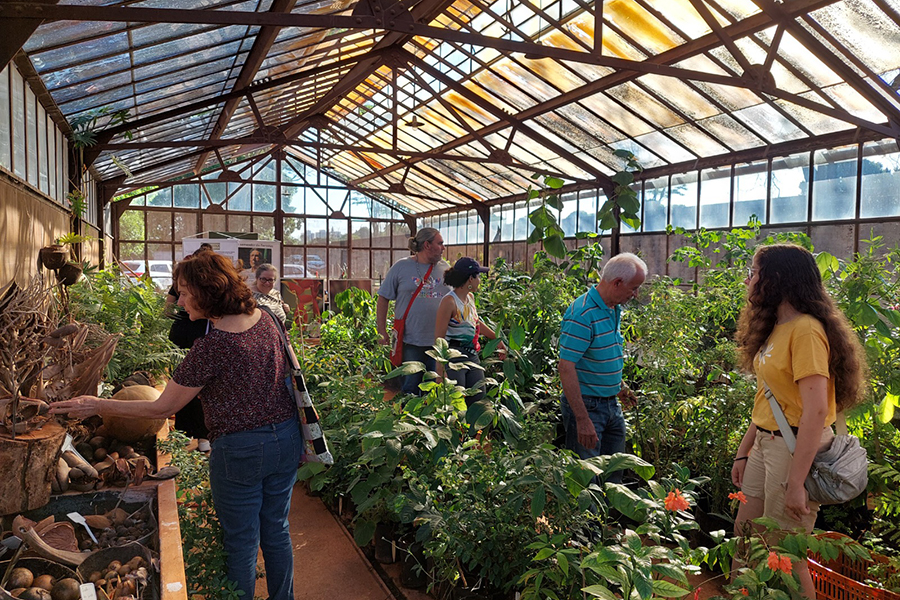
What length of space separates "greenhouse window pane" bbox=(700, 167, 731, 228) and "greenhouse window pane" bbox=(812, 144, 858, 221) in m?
1.30

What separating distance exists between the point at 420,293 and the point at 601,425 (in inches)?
60.4

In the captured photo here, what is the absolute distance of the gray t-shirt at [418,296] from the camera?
3840mm

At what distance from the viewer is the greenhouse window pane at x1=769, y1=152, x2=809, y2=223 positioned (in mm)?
7949

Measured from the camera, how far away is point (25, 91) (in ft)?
16.8

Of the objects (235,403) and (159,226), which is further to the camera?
(159,226)

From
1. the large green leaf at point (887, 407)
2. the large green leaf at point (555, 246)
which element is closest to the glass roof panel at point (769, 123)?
the large green leaf at point (555, 246)

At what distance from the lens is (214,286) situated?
78.6 inches

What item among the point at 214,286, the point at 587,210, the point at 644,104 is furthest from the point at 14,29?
the point at 587,210

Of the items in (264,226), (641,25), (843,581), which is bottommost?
(843,581)

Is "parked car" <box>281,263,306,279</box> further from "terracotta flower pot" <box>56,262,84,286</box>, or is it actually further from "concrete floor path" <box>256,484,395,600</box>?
"concrete floor path" <box>256,484,395,600</box>

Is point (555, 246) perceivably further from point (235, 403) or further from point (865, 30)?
point (865, 30)

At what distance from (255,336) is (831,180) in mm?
7676

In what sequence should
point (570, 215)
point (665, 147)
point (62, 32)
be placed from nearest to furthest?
point (62, 32) < point (665, 147) < point (570, 215)

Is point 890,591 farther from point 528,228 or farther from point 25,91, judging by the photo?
point 528,228
